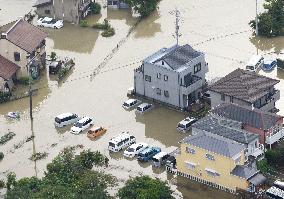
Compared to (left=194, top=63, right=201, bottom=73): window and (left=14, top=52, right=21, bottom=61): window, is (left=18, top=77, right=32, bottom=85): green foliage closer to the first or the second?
(left=14, top=52, right=21, bottom=61): window

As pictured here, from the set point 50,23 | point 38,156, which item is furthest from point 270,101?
point 50,23

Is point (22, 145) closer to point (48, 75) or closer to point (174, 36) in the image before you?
point (48, 75)

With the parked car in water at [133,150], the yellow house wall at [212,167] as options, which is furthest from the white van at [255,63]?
the yellow house wall at [212,167]

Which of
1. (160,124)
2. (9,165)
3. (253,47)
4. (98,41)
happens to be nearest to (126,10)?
(98,41)

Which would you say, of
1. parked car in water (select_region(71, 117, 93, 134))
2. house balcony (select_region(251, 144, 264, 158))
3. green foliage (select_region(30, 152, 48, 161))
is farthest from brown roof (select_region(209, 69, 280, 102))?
green foliage (select_region(30, 152, 48, 161))

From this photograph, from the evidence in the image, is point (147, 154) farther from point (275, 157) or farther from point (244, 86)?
point (244, 86)

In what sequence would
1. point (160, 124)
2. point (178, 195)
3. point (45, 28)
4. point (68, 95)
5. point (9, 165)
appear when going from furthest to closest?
1. point (45, 28)
2. point (68, 95)
3. point (160, 124)
4. point (9, 165)
5. point (178, 195)
